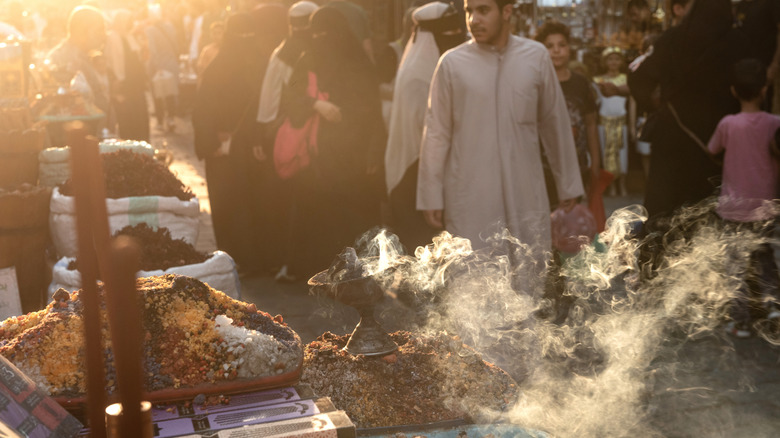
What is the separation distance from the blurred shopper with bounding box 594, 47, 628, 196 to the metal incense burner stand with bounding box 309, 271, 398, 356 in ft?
26.3

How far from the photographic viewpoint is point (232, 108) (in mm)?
7301

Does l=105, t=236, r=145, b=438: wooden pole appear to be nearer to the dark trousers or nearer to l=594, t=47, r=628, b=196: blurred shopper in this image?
the dark trousers

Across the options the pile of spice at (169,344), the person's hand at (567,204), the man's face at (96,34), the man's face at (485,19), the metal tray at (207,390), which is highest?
the man's face at (485,19)

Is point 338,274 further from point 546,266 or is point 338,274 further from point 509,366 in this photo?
point 546,266

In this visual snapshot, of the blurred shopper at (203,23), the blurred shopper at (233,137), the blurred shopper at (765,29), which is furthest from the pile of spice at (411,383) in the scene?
the blurred shopper at (203,23)

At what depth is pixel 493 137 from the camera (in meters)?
Answer: 4.48

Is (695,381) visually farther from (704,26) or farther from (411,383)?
(704,26)

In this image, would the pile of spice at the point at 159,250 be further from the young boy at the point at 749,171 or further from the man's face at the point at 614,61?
the man's face at the point at 614,61

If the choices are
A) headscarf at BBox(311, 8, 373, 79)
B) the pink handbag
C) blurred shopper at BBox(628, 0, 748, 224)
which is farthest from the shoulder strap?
the pink handbag

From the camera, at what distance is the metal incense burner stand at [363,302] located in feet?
9.89

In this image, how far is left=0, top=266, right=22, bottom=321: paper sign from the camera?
445 cm

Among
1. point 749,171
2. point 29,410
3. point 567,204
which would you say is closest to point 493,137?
point 567,204

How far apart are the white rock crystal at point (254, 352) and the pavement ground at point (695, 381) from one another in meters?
1.10

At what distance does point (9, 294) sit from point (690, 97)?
4.33 meters
